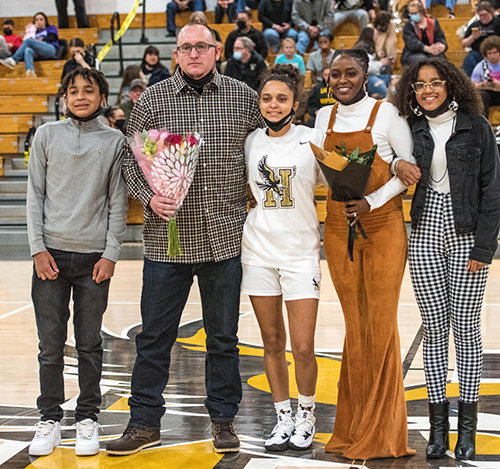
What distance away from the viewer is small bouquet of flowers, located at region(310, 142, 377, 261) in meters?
2.69

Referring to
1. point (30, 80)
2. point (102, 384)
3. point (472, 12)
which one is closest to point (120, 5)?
point (30, 80)

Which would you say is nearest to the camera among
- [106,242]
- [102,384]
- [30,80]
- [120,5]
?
[106,242]

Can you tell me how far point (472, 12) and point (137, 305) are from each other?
8.60 meters

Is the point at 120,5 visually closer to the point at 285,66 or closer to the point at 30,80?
the point at 30,80

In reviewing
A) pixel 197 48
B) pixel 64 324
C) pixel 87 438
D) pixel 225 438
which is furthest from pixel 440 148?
pixel 87 438

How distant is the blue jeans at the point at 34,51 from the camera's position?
11461 millimetres

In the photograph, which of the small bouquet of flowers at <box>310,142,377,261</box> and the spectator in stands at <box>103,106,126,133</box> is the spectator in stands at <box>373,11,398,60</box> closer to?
the spectator in stands at <box>103,106,126,133</box>

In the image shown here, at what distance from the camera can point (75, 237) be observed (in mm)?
3000

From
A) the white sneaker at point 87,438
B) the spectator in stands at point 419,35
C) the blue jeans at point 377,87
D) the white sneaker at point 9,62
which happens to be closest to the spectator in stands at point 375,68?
the blue jeans at point 377,87

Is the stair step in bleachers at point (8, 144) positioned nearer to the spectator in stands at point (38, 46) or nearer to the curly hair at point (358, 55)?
the spectator in stands at point (38, 46)

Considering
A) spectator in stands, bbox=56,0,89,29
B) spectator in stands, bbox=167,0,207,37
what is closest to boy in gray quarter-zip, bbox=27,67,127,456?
spectator in stands, bbox=167,0,207,37

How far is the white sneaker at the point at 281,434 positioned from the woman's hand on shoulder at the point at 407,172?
1114 mm

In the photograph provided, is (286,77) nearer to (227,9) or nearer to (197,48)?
(197,48)

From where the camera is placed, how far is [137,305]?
6016 millimetres
